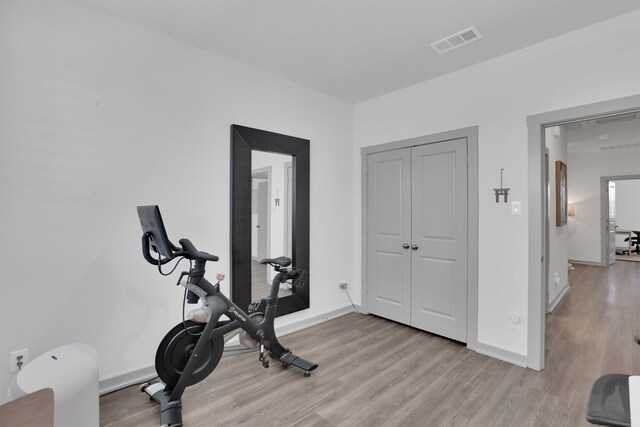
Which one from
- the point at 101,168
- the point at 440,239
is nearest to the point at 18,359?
the point at 101,168

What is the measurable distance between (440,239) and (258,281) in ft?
6.52

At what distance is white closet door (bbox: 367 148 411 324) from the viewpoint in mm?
3697

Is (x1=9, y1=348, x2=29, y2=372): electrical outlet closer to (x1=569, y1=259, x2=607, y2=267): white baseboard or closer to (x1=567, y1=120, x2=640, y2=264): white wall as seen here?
(x1=567, y1=120, x2=640, y2=264): white wall

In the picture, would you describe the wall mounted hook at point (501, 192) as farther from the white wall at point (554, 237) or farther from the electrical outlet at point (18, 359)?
the electrical outlet at point (18, 359)

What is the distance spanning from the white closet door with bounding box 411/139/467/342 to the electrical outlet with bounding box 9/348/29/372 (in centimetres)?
339

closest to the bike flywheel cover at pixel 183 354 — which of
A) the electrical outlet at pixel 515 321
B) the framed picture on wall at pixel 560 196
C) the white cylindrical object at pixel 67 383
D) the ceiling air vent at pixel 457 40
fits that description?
the white cylindrical object at pixel 67 383

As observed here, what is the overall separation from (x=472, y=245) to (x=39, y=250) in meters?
3.55

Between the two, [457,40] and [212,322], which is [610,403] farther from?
[457,40]

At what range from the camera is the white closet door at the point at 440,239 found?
3219 millimetres

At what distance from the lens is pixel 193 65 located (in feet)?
9.14

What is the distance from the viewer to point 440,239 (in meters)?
3.38

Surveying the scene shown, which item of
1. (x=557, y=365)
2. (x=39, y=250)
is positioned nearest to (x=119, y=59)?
(x=39, y=250)

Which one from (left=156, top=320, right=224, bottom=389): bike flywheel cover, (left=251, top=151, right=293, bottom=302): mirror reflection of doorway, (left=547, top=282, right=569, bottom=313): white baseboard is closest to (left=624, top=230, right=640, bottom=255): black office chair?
(left=547, top=282, right=569, bottom=313): white baseboard

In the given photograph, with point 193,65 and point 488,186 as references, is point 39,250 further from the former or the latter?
point 488,186
